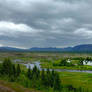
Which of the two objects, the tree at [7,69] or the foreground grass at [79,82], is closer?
the foreground grass at [79,82]

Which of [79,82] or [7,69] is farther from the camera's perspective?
[79,82]

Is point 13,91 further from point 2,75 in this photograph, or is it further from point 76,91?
point 2,75

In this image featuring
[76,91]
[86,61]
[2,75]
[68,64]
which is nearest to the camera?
[76,91]

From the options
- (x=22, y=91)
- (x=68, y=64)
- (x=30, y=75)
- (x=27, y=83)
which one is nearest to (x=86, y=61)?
(x=68, y=64)

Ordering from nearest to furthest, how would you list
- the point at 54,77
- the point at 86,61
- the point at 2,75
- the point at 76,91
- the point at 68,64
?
the point at 76,91
the point at 54,77
the point at 2,75
the point at 68,64
the point at 86,61

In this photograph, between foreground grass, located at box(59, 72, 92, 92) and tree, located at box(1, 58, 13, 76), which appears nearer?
foreground grass, located at box(59, 72, 92, 92)

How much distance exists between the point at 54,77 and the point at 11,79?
2022 cm

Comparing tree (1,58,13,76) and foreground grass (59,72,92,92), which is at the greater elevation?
tree (1,58,13,76)

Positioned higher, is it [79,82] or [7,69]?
[7,69]

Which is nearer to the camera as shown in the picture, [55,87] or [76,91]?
[76,91]

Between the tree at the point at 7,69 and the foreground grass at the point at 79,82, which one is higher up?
the tree at the point at 7,69

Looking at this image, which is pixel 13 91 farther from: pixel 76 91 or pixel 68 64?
pixel 68 64

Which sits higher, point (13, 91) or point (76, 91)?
point (13, 91)

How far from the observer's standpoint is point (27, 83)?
57781 mm
